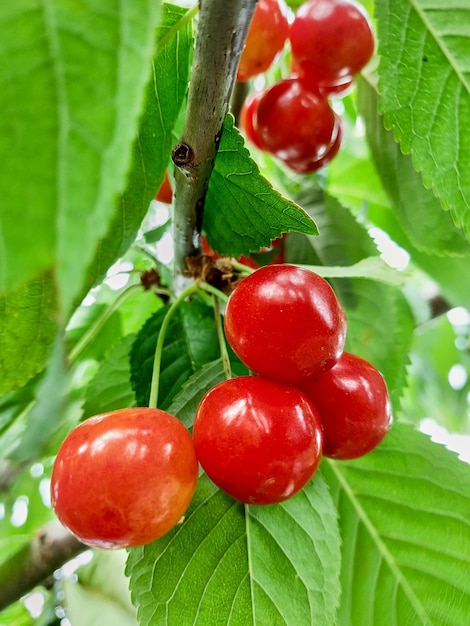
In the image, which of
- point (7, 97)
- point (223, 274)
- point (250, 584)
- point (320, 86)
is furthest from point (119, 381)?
point (7, 97)

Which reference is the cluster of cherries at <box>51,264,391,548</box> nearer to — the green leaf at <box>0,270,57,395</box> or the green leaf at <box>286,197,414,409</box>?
the green leaf at <box>0,270,57,395</box>

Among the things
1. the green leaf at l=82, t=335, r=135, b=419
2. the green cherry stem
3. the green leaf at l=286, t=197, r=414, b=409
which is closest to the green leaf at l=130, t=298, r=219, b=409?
the green cherry stem

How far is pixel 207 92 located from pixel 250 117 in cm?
49

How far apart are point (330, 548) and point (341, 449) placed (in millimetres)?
127

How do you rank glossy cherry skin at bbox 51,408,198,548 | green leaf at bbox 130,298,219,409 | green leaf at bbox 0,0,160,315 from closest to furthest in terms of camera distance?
green leaf at bbox 0,0,160,315 < glossy cherry skin at bbox 51,408,198,548 < green leaf at bbox 130,298,219,409

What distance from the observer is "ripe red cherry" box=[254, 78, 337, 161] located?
31.1 inches

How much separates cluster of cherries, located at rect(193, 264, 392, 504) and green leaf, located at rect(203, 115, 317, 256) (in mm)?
71

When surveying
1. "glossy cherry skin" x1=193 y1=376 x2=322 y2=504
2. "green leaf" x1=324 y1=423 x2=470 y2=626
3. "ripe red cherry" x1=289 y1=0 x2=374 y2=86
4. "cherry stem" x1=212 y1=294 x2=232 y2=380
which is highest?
"ripe red cherry" x1=289 y1=0 x2=374 y2=86

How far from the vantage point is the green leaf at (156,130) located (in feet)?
1.89

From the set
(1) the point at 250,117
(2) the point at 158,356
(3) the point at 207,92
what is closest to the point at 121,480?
(2) the point at 158,356

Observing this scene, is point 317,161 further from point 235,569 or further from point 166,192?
point 235,569

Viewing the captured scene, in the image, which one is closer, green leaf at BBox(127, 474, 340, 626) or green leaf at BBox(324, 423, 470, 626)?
green leaf at BBox(127, 474, 340, 626)

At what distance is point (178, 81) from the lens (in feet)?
1.95

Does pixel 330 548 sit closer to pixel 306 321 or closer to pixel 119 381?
pixel 306 321
